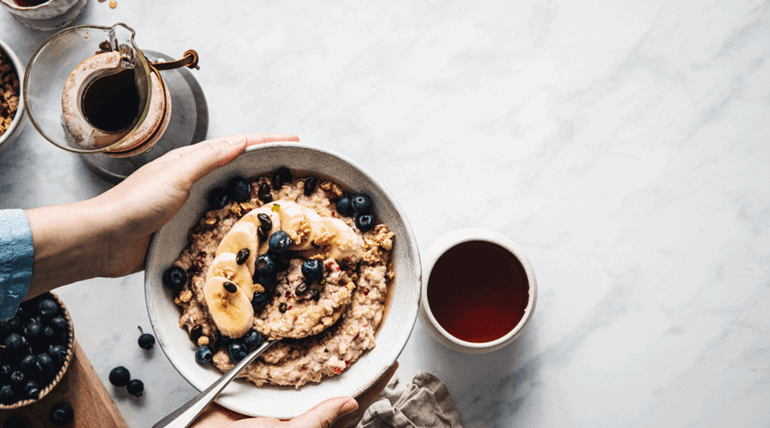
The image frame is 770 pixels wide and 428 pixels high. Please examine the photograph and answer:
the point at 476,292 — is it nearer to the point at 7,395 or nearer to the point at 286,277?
the point at 286,277

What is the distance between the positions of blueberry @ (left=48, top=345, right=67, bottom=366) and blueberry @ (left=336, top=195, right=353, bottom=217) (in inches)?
34.4

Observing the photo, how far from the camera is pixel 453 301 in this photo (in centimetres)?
148

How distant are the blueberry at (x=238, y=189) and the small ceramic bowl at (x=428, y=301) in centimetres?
50

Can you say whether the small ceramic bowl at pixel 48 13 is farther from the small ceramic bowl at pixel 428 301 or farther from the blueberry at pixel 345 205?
the small ceramic bowl at pixel 428 301

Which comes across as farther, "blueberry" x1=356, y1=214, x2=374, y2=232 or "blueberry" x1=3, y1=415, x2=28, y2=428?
"blueberry" x1=3, y1=415, x2=28, y2=428

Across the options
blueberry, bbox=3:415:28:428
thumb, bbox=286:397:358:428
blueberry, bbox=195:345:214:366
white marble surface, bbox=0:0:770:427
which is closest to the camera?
thumb, bbox=286:397:358:428

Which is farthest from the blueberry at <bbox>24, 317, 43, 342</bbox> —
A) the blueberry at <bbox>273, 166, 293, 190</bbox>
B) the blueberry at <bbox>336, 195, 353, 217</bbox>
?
the blueberry at <bbox>336, 195, 353, 217</bbox>

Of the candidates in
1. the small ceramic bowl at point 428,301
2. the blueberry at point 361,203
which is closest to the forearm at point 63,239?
the blueberry at point 361,203

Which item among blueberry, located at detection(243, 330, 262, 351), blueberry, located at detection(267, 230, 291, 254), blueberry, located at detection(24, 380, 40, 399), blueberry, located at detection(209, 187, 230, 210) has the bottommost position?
blueberry, located at detection(24, 380, 40, 399)

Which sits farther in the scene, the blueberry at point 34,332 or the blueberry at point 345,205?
the blueberry at point 34,332

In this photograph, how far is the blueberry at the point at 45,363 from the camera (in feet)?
4.84

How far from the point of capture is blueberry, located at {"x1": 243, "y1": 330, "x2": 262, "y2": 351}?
4.23ft

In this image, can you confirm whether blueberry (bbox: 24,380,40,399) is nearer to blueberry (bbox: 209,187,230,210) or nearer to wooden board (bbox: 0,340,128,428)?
wooden board (bbox: 0,340,128,428)

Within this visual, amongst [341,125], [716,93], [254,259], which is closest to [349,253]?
[254,259]
